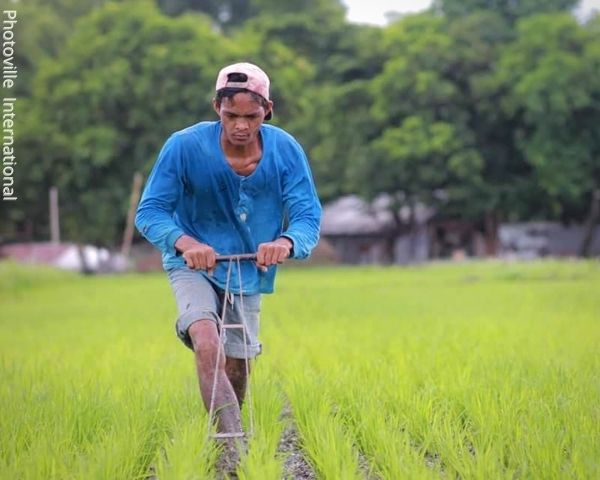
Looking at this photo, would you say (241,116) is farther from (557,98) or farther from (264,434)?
(557,98)

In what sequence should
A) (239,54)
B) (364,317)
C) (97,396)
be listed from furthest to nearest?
(239,54) < (364,317) < (97,396)

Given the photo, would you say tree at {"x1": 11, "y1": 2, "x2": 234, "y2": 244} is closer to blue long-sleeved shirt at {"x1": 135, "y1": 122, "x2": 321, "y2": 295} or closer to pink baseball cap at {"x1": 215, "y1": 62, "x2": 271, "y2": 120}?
blue long-sleeved shirt at {"x1": 135, "y1": 122, "x2": 321, "y2": 295}

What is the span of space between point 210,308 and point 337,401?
1146mm

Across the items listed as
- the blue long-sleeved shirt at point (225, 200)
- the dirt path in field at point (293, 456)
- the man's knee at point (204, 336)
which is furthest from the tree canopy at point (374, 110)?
the man's knee at point (204, 336)

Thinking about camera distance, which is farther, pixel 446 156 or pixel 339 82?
pixel 339 82

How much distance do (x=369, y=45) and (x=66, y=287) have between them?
13.6 meters

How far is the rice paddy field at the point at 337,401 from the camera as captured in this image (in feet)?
10.3

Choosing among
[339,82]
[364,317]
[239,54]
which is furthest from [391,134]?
[364,317]

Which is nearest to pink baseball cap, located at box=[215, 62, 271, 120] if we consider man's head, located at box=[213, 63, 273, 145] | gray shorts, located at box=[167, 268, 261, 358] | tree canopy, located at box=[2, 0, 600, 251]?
man's head, located at box=[213, 63, 273, 145]

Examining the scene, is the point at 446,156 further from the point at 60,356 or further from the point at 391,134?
the point at 60,356

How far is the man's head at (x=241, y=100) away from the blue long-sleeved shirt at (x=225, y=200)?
159 millimetres

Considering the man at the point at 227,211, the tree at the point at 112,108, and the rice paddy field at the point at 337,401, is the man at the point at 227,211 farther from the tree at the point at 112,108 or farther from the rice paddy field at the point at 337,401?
the tree at the point at 112,108

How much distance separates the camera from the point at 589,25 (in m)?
28.2

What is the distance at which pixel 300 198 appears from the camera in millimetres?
3746
